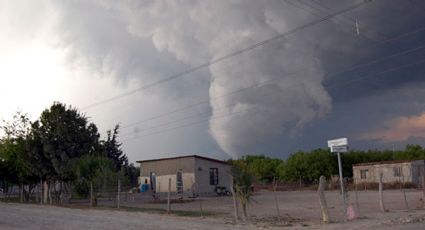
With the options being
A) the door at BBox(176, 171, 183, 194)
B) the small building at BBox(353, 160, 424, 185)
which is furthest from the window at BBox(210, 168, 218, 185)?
the small building at BBox(353, 160, 424, 185)

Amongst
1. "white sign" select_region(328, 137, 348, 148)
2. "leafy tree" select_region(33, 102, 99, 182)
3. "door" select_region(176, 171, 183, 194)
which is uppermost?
"leafy tree" select_region(33, 102, 99, 182)

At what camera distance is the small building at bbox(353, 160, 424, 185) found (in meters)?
61.4

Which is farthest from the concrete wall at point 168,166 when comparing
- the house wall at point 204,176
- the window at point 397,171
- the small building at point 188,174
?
the window at point 397,171

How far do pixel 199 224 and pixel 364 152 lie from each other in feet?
271

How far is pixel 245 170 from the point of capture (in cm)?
2492

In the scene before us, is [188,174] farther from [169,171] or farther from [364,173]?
[364,173]

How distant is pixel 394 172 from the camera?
63.2 m

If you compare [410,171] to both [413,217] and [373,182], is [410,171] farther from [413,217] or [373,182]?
[413,217]

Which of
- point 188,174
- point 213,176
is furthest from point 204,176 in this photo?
point 188,174

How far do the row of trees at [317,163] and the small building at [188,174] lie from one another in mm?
23757

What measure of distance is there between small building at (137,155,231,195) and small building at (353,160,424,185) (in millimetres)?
21180

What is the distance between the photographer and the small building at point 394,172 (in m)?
61.4

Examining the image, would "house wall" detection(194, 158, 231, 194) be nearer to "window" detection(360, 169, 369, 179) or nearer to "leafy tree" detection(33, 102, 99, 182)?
"leafy tree" detection(33, 102, 99, 182)

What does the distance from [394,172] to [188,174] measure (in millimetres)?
28917
